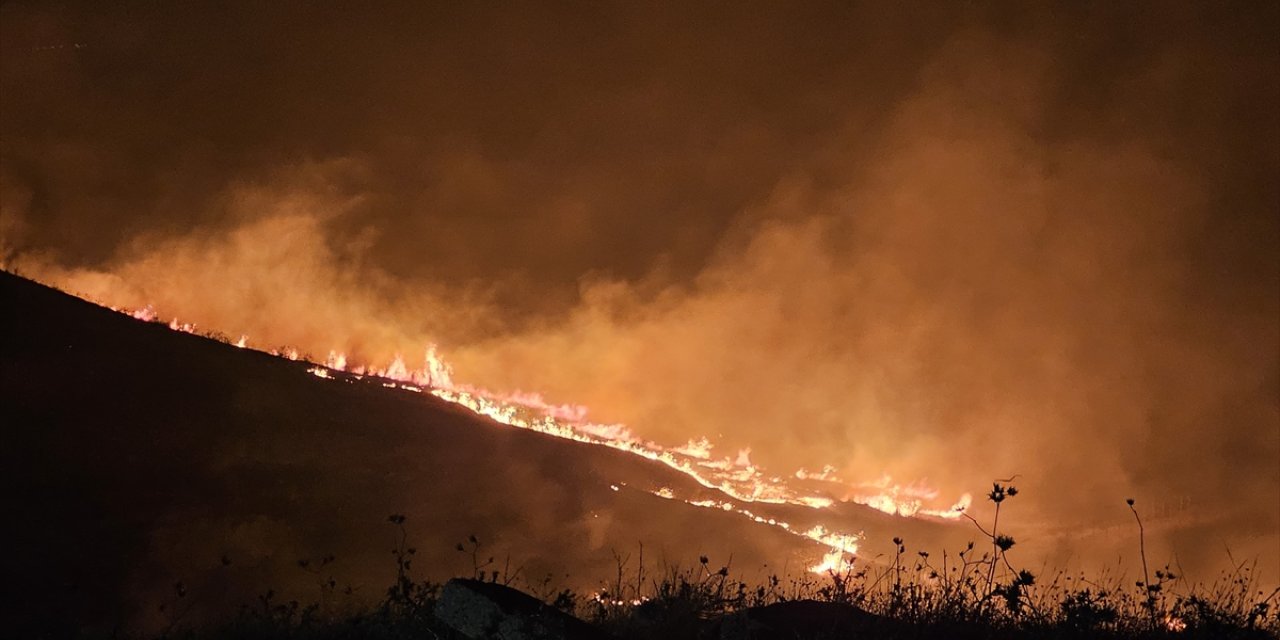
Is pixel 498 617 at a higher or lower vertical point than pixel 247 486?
lower

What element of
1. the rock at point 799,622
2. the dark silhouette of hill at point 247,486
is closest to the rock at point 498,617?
the rock at point 799,622

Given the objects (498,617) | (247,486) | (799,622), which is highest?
(247,486)

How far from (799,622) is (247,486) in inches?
610

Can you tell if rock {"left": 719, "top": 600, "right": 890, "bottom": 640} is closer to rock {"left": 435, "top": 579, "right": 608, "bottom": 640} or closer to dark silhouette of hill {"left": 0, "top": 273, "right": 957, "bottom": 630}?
rock {"left": 435, "top": 579, "right": 608, "bottom": 640}

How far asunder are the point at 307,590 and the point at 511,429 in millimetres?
12094

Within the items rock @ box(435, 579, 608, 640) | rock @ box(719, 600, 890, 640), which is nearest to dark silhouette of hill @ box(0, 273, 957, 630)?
rock @ box(435, 579, 608, 640)

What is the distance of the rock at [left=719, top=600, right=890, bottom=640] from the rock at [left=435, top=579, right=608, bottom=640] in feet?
4.21

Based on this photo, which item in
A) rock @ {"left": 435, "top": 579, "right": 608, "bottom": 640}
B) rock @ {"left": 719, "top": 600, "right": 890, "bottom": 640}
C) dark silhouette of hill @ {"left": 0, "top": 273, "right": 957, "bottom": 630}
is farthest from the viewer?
dark silhouette of hill @ {"left": 0, "top": 273, "right": 957, "bottom": 630}

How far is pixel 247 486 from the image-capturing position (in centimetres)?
1922

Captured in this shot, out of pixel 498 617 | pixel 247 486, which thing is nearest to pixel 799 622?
pixel 498 617

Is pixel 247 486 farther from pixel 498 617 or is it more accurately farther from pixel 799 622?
pixel 799 622

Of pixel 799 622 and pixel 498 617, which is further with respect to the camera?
pixel 799 622

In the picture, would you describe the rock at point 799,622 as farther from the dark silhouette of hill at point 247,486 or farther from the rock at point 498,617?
the dark silhouette of hill at point 247,486

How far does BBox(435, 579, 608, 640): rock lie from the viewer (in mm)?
6324
